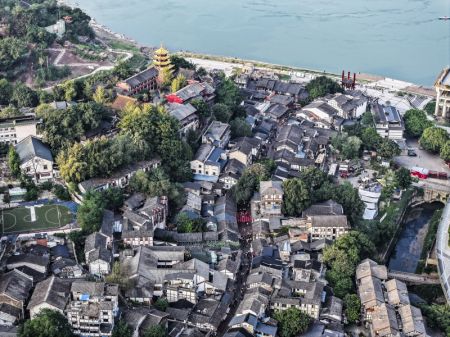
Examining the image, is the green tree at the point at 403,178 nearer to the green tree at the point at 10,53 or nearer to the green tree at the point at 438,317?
the green tree at the point at 438,317

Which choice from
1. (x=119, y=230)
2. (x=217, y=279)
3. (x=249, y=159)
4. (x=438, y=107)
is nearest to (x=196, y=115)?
(x=249, y=159)

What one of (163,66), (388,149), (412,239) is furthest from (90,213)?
(388,149)

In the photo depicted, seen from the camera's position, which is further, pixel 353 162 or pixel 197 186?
pixel 353 162

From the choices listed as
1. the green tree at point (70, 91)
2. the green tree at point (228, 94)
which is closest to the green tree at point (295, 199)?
the green tree at point (228, 94)

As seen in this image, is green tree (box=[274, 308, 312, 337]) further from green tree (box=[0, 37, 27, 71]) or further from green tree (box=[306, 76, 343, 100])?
green tree (box=[0, 37, 27, 71])

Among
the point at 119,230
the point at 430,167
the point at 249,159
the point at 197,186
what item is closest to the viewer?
the point at 119,230

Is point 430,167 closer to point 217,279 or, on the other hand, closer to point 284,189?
point 284,189
